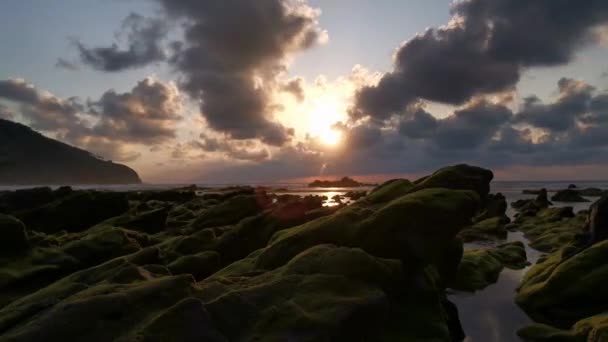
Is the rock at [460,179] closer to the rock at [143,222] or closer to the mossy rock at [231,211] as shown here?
the mossy rock at [231,211]

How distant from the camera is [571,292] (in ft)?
86.8

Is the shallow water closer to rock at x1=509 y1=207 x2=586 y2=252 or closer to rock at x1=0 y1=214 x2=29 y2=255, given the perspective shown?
rock at x1=509 y1=207 x2=586 y2=252

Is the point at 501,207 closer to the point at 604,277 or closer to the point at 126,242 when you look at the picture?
the point at 604,277

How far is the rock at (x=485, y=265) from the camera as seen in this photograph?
34.1 meters

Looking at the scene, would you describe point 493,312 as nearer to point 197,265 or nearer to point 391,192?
point 391,192

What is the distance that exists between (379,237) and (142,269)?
1287 cm

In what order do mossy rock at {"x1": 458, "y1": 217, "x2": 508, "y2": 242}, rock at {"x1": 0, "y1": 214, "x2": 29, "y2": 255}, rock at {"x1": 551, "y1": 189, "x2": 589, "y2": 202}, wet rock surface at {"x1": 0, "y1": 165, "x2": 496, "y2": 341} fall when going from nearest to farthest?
wet rock surface at {"x1": 0, "y1": 165, "x2": 496, "y2": 341}, rock at {"x1": 0, "y1": 214, "x2": 29, "y2": 255}, mossy rock at {"x1": 458, "y1": 217, "x2": 508, "y2": 242}, rock at {"x1": 551, "y1": 189, "x2": 589, "y2": 202}

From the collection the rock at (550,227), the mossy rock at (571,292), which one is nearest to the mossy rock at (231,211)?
the mossy rock at (571,292)

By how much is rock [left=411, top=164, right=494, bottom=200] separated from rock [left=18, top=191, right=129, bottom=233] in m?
45.9

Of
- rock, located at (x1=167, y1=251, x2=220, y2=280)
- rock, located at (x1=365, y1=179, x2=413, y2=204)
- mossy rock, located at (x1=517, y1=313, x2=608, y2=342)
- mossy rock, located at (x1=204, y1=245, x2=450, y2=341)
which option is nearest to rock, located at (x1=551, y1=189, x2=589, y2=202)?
rock, located at (x1=365, y1=179, x2=413, y2=204)

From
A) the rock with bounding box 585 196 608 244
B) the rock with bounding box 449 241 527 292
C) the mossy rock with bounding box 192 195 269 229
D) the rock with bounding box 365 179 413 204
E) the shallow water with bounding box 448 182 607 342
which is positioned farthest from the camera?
the mossy rock with bounding box 192 195 269 229

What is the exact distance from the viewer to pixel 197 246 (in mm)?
35938

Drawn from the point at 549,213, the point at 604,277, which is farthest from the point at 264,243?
the point at 549,213

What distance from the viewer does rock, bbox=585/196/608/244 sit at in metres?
32.3
